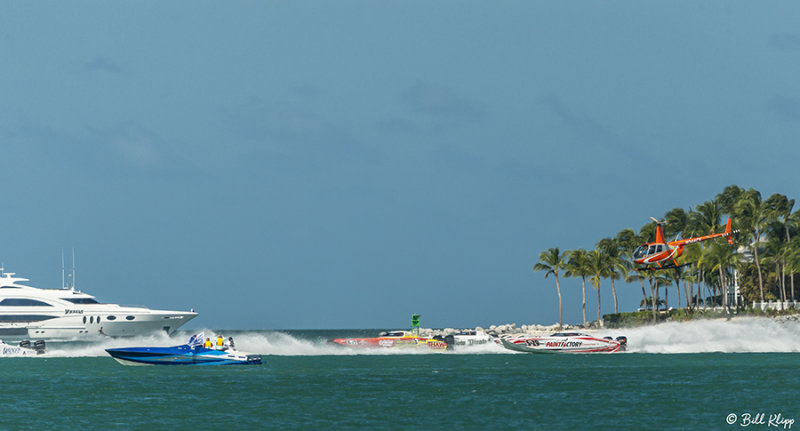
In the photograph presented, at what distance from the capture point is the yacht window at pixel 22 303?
13538 centimetres

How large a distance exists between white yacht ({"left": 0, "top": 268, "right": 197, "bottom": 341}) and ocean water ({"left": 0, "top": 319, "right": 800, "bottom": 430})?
37.8m

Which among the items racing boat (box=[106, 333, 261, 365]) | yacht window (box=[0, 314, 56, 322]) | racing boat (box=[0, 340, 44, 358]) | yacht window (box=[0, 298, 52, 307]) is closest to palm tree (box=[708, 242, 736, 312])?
racing boat (box=[106, 333, 261, 365])

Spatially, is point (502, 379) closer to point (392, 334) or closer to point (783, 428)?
point (783, 428)

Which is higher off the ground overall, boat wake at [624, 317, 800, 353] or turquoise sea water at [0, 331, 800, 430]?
boat wake at [624, 317, 800, 353]

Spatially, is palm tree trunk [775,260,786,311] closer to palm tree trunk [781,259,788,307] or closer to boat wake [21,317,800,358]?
palm tree trunk [781,259,788,307]

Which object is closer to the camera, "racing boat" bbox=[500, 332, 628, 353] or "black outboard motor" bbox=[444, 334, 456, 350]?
"racing boat" bbox=[500, 332, 628, 353]

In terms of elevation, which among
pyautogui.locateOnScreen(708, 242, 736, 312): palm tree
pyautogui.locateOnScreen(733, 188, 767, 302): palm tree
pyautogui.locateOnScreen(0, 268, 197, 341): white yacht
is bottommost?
pyautogui.locateOnScreen(0, 268, 197, 341): white yacht

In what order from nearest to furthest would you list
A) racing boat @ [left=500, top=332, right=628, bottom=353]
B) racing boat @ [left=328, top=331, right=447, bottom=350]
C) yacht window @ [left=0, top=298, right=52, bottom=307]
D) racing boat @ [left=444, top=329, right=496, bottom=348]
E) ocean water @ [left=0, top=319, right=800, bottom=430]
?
ocean water @ [left=0, top=319, right=800, bottom=430] < racing boat @ [left=500, top=332, right=628, bottom=353] < racing boat @ [left=328, top=331, right=447, bottom=350] < racing boat @ [left=444, top=329, right=496, bottom=348] < yacht window @ [left=0, top=298, right=52, bottom=307]

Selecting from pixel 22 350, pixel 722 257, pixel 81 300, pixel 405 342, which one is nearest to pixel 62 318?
pixel 81 300

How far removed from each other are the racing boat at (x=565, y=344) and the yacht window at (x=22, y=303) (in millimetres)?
71846

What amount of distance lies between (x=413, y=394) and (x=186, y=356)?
27.5m

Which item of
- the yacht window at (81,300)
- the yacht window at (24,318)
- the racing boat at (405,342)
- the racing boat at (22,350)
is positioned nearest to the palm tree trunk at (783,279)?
the racing boat at (405,342)

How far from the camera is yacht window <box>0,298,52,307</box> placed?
135m

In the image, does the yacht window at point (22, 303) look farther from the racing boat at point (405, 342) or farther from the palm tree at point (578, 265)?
the palm tree at point (578, 265)
